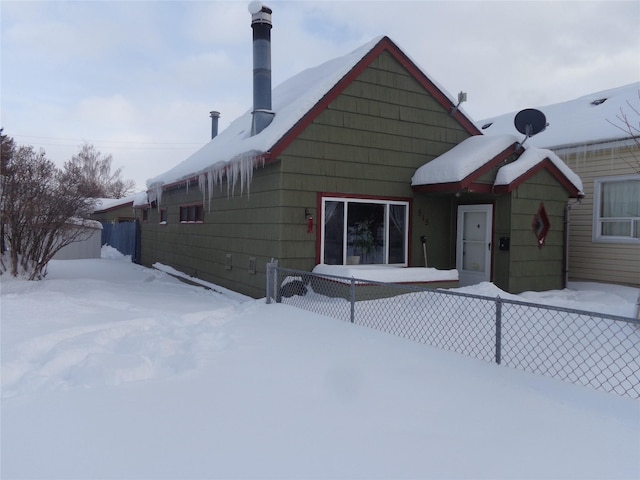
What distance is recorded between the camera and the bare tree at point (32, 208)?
8.77 meters

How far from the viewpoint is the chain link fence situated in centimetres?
429

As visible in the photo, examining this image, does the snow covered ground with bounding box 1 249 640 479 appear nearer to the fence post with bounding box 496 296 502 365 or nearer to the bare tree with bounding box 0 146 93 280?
the fence post with bounding box 496 296 502 365

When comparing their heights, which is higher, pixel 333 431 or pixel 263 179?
pixel 263 179

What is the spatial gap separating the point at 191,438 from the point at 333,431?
856mm

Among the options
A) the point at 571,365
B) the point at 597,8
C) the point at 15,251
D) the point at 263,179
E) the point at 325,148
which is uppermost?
the point at 597,8

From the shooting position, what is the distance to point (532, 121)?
29.0 feet

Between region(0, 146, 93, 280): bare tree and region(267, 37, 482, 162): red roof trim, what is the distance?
15.6 ft

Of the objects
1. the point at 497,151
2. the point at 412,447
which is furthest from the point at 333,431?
the point at 497,151

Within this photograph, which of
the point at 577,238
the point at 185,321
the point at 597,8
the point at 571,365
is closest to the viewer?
the point at 571,365

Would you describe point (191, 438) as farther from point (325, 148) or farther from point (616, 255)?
point (616, 255)

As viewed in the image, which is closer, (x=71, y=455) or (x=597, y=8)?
(x=71, y=455)

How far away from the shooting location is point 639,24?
832cm

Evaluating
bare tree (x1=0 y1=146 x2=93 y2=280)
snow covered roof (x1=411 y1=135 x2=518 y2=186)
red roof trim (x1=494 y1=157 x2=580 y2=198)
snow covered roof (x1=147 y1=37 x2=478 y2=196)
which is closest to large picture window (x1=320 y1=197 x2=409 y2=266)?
snow covered roof (x1=411 y1=135 x2=518 y2=186)

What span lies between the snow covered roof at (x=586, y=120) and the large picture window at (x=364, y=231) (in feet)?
14.4
